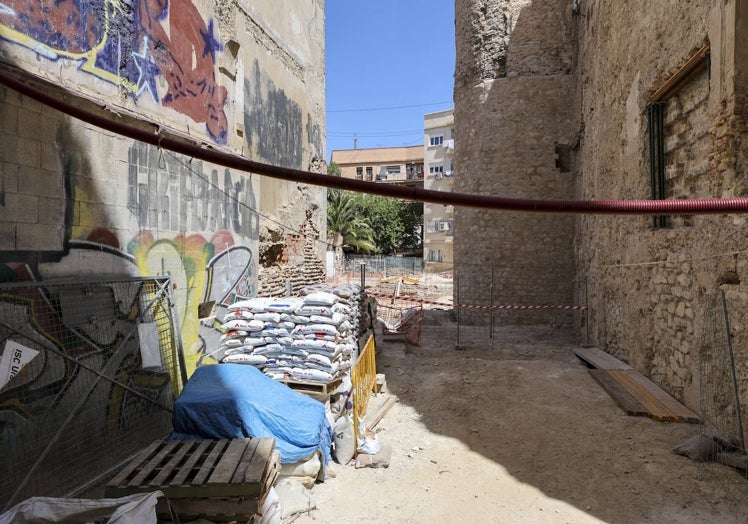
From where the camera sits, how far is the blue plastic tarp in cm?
435

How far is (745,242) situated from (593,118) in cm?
714

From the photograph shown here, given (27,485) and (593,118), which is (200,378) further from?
Answer: (593,118)

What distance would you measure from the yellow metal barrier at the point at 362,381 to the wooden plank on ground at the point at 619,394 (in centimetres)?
Answer: 349

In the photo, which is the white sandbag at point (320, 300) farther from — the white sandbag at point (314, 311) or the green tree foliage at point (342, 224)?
the green tree foliage at point (342, 224)

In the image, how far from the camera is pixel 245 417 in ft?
14.3

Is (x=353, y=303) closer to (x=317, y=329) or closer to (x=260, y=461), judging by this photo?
(x=317, y=329)

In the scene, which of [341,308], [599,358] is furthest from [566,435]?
[599,358]

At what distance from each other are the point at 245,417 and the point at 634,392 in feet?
18.3

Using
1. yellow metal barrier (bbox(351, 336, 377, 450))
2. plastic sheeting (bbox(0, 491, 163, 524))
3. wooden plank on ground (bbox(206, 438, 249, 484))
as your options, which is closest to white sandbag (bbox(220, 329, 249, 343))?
yellow metal barrier (bbox(351, 336, 377, 450))

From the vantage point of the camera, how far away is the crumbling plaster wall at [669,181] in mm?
4938

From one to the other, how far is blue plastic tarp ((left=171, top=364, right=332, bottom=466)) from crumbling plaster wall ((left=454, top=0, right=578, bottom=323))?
1002 cm

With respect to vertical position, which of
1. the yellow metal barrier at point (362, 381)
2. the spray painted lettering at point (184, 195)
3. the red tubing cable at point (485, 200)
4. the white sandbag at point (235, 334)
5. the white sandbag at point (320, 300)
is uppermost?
the spray painted lettering at point (184, 195)

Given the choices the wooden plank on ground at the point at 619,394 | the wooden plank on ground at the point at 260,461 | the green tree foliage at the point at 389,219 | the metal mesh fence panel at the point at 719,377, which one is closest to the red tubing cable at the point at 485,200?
the wooden plank on ground at the point at 260,461

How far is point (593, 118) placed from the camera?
11.0 meters
